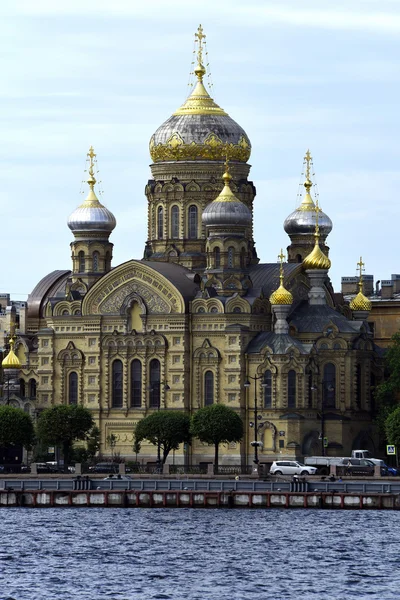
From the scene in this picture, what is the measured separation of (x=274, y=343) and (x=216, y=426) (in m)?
7.02

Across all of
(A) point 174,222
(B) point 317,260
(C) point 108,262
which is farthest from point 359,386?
(C) point 108,262

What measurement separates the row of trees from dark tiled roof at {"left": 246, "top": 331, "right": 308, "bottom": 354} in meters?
4.52

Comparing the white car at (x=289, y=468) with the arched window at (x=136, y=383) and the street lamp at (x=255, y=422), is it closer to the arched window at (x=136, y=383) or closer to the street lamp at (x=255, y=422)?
the street lamp at (x=255, y=422)

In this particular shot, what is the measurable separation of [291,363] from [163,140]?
18039 millimetres

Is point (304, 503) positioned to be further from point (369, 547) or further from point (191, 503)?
point (369, 547)

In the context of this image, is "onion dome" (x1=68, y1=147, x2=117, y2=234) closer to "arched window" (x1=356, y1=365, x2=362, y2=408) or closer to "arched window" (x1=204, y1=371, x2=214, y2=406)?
"arched window" (x1=204, y1=371, x2=214, y2=406)

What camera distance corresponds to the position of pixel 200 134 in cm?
14538

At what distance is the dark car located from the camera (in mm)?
125562

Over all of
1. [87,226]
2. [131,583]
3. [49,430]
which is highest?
[87,226]

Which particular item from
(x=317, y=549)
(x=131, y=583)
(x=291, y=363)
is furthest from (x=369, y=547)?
(x=291, y=363)

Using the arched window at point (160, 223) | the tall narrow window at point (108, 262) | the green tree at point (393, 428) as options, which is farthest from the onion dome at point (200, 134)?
the green tree at point (393, 428)

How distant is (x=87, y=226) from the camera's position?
Result: 475 feet

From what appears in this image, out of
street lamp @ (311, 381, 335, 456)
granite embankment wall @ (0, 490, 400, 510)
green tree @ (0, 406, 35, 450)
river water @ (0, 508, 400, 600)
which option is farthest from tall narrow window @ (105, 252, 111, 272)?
river water @ (0, 508, 400, 600)

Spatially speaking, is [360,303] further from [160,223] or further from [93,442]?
[93,442]
